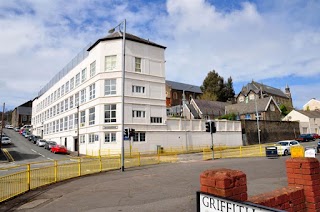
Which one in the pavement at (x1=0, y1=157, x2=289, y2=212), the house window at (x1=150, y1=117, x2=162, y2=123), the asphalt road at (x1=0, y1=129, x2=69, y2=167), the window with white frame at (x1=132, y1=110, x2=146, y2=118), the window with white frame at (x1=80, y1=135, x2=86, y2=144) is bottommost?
the asphalt road at (x1=0, y1=129, x2=69, y2=167)

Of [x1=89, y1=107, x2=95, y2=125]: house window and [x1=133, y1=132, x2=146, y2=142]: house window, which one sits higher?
[x1=89, y1=107, x2=95, y2=125]: house window

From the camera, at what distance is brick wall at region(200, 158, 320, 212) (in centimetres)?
298

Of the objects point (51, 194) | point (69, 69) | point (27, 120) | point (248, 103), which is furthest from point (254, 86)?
point (27, 120)

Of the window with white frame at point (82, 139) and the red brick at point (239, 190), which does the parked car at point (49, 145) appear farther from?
the red brick at point (239, 190)

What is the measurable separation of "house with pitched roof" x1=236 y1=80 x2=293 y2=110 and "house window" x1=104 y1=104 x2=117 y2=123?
58109 mm

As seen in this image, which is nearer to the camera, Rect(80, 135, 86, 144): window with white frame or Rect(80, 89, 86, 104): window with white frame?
Rect(80, 135, 86, 144): window with white frame

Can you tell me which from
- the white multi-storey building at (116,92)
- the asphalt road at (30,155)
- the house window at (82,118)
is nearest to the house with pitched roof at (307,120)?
the white multi-storey building at (116,92)

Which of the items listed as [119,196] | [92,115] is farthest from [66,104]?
[119,196]

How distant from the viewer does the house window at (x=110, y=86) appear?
3800 cm

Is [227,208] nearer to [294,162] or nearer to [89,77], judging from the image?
[294,162]

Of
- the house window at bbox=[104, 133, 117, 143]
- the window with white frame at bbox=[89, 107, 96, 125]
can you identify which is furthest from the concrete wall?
the window with white frame at bbox=[89, 107, 96, 125]

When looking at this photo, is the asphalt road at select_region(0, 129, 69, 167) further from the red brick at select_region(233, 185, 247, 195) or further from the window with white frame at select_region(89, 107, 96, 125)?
the red brick at select_region(233, 185, 247, 195)

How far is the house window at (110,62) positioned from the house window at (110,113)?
567 cm

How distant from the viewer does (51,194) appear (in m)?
10.9
